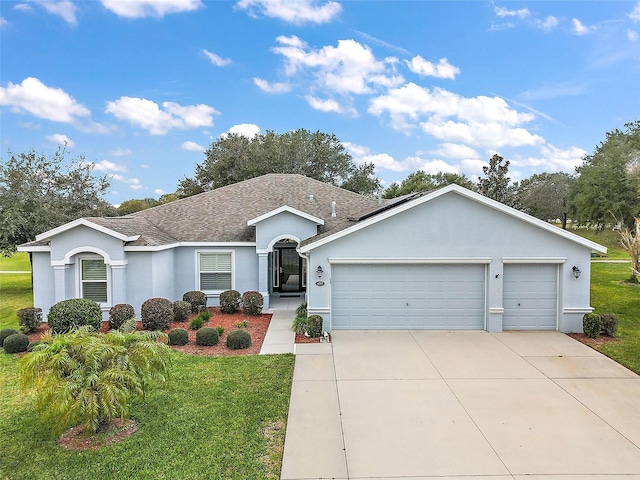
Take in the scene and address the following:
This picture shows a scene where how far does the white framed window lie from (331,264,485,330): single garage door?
814 centimetres

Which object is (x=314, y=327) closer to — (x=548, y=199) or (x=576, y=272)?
(x=576, y=272)

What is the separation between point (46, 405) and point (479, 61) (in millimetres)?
20971

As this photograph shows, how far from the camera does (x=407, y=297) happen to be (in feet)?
39.2

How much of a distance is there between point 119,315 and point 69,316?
136 centimetres

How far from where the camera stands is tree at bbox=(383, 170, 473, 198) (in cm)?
5484

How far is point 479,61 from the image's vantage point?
60.7 feet

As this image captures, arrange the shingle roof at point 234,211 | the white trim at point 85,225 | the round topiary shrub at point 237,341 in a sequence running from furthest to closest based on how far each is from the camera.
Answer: the shingle roof at point 234,211, the white trim at point 85,225, the round topiary shrub at point 237,341

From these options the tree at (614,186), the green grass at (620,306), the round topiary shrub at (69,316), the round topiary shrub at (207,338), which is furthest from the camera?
the tree at (614,186)

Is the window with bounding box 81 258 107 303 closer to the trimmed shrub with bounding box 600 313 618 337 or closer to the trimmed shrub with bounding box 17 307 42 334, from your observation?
the trimmed shrub with bounding box 17 307 42 334

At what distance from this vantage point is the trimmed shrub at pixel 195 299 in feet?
46.8

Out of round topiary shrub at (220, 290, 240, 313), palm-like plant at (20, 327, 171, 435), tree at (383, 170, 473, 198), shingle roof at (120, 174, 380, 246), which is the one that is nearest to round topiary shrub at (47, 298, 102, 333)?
shingle roof at (120, 174, 380, 246)

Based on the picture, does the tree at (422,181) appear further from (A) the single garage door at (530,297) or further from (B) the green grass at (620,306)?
(A) the single garage door at (530,297)

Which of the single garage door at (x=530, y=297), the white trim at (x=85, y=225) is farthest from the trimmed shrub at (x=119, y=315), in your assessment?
the single garage door at (x=530, y=297)

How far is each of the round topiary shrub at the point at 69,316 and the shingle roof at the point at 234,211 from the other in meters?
2.78
